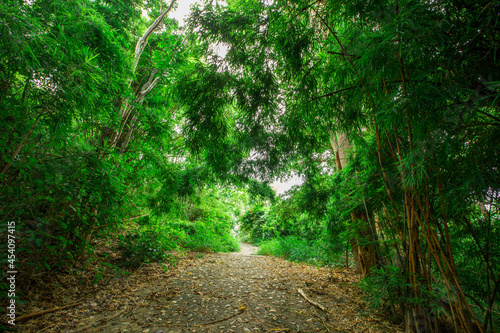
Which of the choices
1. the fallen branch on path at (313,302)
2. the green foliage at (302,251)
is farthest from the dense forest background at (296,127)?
the green foliage at (302,251)

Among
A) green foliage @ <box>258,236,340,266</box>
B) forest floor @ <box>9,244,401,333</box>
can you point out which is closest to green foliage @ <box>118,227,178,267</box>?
forest floor @ <box>9,244,401,333</box>

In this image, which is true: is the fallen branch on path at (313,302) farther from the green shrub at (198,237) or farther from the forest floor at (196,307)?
the green shrub at (198,237)

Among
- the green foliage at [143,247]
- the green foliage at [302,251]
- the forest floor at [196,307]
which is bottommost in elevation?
the green foliage at [302,251]

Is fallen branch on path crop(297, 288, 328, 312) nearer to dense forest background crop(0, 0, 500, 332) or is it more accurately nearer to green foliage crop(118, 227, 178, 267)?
dense forest background crop(0, 0, 500, 332)

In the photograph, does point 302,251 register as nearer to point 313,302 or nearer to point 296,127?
point 313,302

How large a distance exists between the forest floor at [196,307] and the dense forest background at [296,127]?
35cm

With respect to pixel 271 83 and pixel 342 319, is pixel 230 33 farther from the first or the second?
pixel 342 319

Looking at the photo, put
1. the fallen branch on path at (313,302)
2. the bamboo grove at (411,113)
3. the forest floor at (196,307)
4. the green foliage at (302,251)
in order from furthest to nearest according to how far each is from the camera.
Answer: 1. the green foliage at (302,251)
2. the fallen branch on path at (313,302)
3. the forest floor at (196,307)
4. the bamboo grove at (411,113)

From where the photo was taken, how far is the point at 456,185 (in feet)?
3.34

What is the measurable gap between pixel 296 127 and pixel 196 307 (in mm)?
2611

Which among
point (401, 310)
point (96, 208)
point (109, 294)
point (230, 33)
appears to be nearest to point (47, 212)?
point (96, 208)

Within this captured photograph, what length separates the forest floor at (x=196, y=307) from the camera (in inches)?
70.0

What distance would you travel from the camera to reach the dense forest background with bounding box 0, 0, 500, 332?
1.02m

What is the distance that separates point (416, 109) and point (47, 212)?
10.1ft
